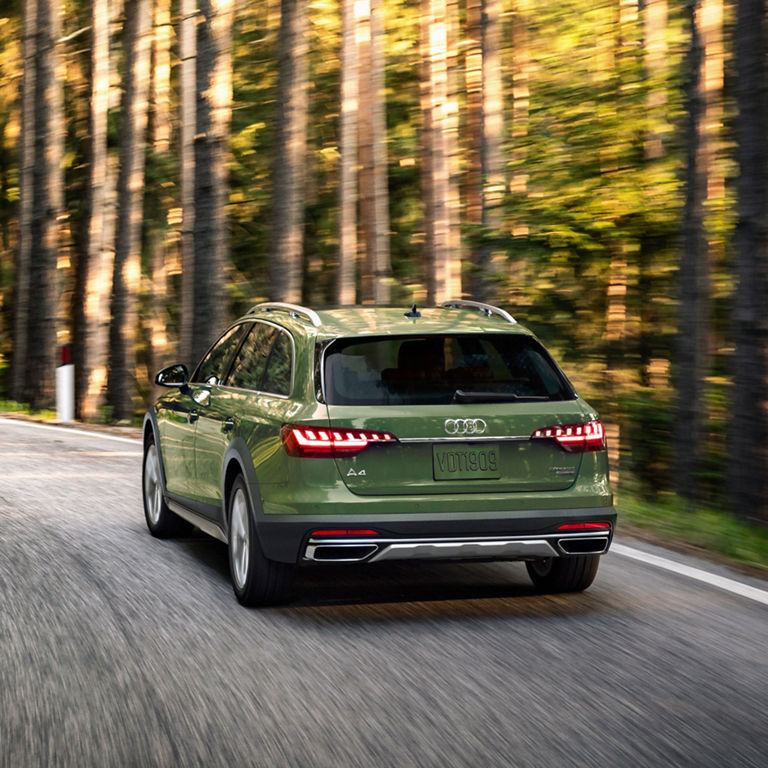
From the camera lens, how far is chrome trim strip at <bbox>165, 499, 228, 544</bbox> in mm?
7839

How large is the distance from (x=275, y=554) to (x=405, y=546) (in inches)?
26.2

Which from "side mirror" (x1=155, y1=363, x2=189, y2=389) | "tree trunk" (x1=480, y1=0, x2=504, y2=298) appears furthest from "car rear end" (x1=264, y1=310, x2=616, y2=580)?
"tree trunk" (x1=480, y1=0, x2=504, y2=298)

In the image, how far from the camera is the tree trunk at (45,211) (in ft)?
91.6

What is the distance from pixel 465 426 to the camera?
257 inches

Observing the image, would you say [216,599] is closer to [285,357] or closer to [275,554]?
[275,554]

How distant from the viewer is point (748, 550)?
28.7 ft

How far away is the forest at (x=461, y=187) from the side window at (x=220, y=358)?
14.4ft

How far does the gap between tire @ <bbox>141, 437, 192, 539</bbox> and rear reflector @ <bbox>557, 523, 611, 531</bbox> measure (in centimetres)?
344

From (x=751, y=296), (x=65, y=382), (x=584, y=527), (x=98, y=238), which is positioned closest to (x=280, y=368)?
(x=584, y=527)

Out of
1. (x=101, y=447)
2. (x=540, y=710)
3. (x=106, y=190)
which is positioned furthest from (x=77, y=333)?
(x=540, y=710)

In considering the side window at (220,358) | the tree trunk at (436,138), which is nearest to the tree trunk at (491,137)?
the tree trunk at (436,138)

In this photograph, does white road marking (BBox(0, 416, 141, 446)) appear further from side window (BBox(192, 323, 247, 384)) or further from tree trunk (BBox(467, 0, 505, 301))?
side window (BBox(192, 323, 247, 384))

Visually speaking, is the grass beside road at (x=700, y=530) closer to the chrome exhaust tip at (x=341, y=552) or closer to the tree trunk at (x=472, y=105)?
the chrome exhaust tip at (x=341, y=552)

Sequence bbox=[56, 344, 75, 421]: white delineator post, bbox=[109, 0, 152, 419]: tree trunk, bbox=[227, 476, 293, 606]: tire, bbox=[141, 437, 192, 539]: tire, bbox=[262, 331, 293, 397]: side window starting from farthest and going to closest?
bbox=[109, 0, 152, 419]: tree trunk
bbox=[56, 344, 75, 421]: white delineator post
bbox=[141, 437, 192, 539]: tire
bbox=[262, 331, 293, 397]: side window
bbox=[227, 476, 293, 606]: tire
